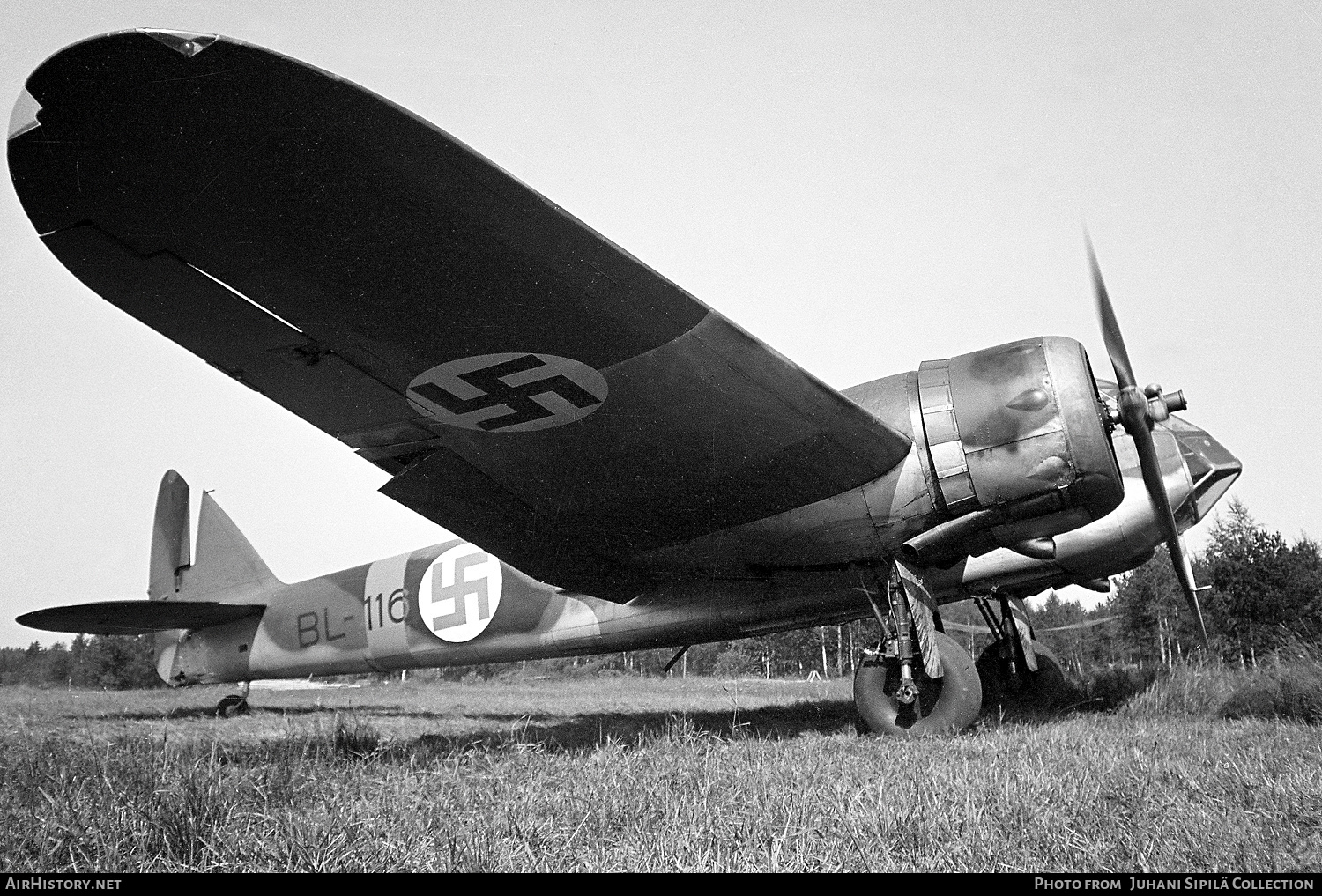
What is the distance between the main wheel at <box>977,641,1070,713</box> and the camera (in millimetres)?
7980

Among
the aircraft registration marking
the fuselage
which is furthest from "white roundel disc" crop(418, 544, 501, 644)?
the aircraft registration marking

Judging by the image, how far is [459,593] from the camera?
812 centimetres

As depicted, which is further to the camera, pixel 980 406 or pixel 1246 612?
pixel 1246 612

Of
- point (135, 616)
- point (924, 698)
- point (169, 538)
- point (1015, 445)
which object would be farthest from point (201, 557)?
point (1015, 445)

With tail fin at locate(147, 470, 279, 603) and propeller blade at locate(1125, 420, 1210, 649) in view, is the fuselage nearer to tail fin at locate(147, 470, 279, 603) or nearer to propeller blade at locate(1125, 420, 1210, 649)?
propeller blade at locate(1125, 420, 1210, 649)

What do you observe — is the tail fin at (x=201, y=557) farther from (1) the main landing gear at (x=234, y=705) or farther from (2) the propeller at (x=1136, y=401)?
(2) the propeller at (x=1136, y=401)

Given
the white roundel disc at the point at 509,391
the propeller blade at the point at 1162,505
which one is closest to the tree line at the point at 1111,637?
the propeller blade at the point at 1162,505

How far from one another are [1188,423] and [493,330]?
7.09 m

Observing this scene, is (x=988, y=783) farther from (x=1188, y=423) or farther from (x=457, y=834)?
(x=1188, y=423)

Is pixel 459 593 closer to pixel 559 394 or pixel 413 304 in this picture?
pixel 559 394

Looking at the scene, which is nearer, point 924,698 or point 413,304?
point 413,304

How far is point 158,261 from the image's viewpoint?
3918 millimetres

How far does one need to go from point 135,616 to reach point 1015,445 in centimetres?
974
